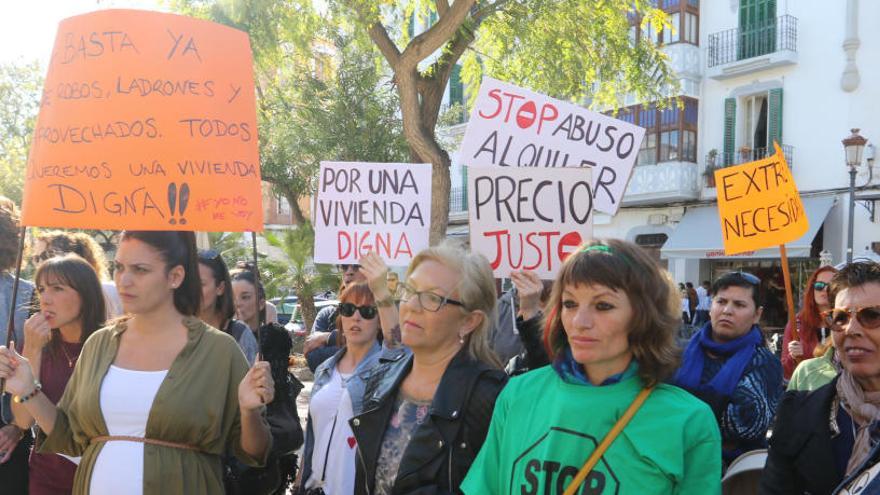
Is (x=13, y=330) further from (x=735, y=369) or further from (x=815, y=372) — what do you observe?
(x=815, y=372)

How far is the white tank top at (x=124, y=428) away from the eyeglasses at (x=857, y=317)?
2320mm

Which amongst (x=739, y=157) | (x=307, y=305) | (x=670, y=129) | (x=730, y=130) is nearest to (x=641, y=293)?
(x=307, y=305)

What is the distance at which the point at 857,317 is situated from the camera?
2.48 meters

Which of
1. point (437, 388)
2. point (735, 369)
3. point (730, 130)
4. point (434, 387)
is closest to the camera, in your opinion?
point (437, 388)

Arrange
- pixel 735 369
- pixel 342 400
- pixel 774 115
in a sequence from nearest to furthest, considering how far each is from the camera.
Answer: pixel 342 400
pixel 735 369
pixel 774 115

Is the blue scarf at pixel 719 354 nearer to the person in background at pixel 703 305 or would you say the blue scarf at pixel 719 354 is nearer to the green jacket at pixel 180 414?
the green jacket at pixel 180 414

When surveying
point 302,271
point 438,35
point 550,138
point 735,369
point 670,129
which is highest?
point 438,35

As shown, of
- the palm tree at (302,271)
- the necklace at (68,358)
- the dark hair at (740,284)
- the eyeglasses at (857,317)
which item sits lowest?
the palm tree at (302,271)

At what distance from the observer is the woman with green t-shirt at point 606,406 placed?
1.99 meters

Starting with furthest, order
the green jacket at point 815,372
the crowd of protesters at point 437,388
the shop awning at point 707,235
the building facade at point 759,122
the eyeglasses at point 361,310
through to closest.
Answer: the shop awning at point 707,235, the building facade at point 759,122, the eyeglasses at point 361,310, the green jacket at point 815,372, the crowd of protesters at point 437,388

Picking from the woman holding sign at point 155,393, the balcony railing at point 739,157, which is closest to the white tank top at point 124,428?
the woman holding sign at point 155,393

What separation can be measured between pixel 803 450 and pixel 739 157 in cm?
1892

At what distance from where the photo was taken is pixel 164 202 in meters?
2.83

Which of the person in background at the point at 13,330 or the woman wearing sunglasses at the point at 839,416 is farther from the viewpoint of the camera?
the person in background at the point at 13,330
